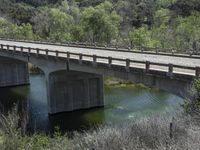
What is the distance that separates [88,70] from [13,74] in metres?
28.2

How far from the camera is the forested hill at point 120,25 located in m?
67.6

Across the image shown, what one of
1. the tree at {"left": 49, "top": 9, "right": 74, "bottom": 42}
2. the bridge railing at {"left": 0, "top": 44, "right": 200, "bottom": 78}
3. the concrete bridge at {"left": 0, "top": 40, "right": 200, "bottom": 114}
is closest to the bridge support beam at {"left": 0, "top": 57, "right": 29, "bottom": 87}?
the concrete bridge at {"left": 0, "top": 40, "right": 200, "bottom": 114}

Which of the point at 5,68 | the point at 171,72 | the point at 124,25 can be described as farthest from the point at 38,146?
the point at 124,25

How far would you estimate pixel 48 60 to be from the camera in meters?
42.5

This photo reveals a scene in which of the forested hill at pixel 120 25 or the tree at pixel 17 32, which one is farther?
the tree at pixel 17 32

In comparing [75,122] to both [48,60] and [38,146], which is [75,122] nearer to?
[48,60]

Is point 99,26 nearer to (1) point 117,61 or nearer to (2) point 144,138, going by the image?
(1) point 117,61

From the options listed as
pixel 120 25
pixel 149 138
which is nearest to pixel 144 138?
pixel 149 138

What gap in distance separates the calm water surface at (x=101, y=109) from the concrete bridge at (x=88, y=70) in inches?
70.5

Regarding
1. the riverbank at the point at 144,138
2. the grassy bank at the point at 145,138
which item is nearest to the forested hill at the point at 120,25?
the grassy bank at the point at 145,138

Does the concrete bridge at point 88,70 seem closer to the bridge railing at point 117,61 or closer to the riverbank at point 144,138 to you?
the bridge railing at point 117,61

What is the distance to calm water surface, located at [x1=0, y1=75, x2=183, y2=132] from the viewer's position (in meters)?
37.9

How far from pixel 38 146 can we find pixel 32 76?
5048 centimetres

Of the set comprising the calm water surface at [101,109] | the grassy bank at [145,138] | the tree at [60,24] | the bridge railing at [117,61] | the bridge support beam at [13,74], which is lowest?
the calm water surface at [101,109]
